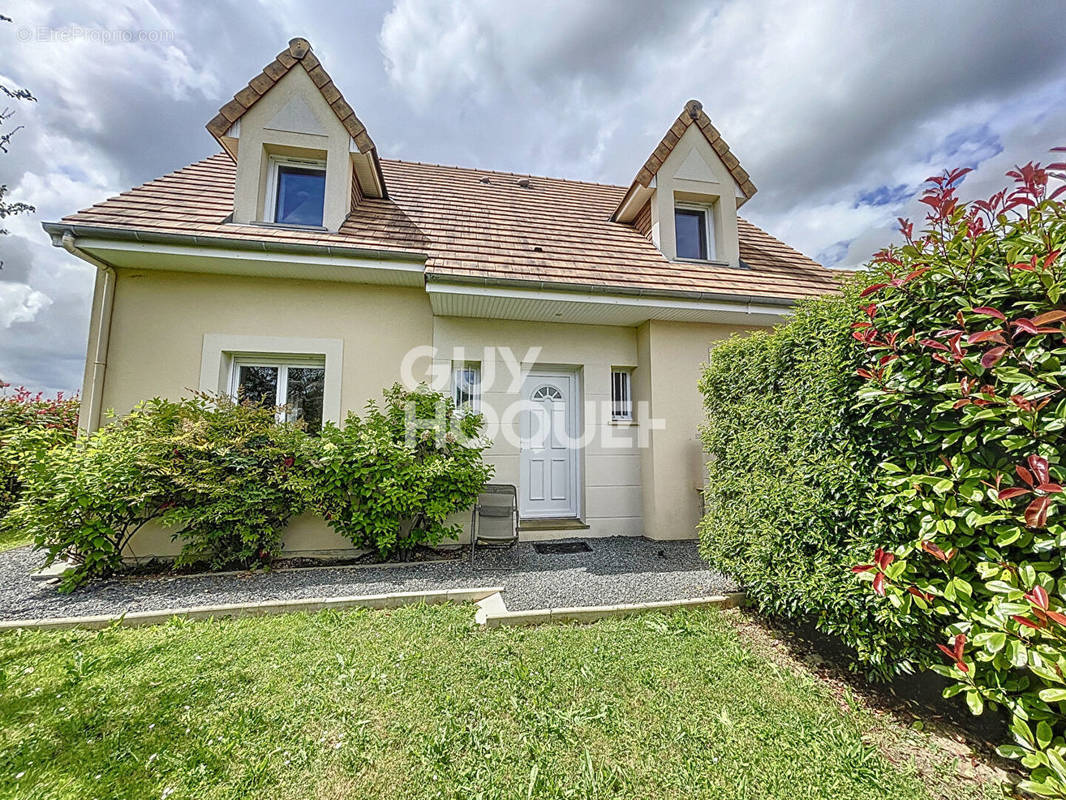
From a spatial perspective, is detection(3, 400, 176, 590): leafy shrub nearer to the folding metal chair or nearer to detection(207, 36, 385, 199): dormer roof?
the folding metal chair

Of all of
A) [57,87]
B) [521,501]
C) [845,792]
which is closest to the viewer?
[845,792]

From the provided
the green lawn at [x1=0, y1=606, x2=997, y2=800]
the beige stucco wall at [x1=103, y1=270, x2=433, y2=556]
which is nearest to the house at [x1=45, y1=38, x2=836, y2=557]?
the beige stucco wall at [x1=103, y1=270, x2=433, y2=556]

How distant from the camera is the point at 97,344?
18.5ft

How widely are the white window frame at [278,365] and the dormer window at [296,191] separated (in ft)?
7.49

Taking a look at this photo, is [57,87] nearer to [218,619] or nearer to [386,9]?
[386,9]

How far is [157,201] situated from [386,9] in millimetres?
5052

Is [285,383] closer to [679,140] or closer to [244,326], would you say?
[244,326]

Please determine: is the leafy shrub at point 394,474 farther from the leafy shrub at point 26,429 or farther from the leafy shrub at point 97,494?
the leafy shrub at point 26,429

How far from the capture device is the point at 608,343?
7.40 metres

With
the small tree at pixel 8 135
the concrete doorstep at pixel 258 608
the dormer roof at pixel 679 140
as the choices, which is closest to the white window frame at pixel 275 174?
the small tree at pixel 8 135

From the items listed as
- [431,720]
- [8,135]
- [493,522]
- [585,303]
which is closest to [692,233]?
[585,303]

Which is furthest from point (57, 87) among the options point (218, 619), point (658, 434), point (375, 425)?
point (658, 434)

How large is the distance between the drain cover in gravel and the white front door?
74 cm

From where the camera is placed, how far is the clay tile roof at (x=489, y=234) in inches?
238
